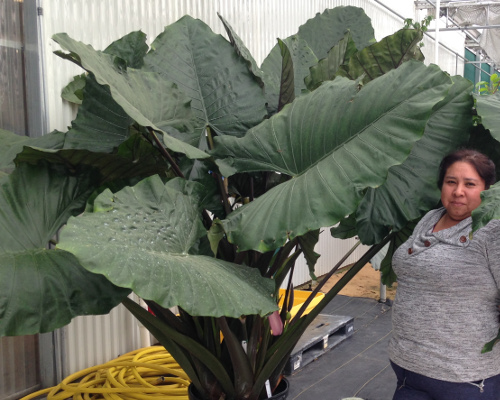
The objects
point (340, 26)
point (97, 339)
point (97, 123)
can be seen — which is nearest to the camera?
point (97, 123)

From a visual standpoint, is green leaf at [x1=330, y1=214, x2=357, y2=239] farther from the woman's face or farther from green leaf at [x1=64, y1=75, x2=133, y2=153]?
green leaf at [x1=64, y1=75, x2=133, y2=153]

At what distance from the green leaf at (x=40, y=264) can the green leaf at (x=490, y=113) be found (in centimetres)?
99

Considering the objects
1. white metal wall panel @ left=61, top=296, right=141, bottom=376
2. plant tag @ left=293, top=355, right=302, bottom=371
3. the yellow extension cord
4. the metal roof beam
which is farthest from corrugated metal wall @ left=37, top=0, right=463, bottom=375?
the metal roof beam

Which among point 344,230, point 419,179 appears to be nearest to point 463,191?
point 419,179

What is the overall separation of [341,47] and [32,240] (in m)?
Result: 1.13

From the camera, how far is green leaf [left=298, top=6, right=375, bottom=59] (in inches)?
85.6

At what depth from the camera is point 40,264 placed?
1221 millimetres

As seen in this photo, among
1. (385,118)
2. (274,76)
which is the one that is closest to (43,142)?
(274,76)

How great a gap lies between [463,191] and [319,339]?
1683 millimetres

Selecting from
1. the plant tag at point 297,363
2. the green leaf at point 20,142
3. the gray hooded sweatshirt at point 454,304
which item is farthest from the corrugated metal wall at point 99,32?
the gray hooded sweatshirt at point 454,304

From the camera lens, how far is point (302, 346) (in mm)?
2750

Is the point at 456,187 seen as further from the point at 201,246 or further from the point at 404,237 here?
the point at 201,246

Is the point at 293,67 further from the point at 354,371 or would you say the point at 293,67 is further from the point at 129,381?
the point at 354,371

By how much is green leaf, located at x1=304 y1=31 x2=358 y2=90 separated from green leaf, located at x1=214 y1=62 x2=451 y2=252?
36 cm
